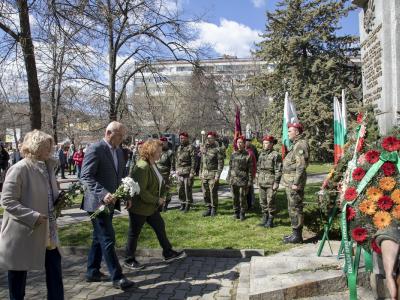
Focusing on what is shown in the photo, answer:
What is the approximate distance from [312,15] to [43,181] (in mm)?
30333

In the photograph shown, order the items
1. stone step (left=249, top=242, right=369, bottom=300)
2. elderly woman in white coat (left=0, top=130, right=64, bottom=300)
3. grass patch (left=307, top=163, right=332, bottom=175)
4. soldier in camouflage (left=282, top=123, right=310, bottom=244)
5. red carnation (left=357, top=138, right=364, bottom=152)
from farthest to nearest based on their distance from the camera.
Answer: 1. grass patch (left=307, top=163, right=332, bottom=175)
2. soldier in camouflage (left=282, top=123, right=310, bottom=244)
3. red carnation (left=357, top=138, right=364, bottom=152)
4. stone step (left=249, top=242, right=369, bottom=300)
5. elderly woman in white coat (left=0, top=130, right=64, bottom=300)

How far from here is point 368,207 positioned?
4.10 meters

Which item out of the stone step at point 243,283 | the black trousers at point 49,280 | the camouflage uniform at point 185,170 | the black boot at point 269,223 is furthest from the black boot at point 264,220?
the black trousers at point 49,280

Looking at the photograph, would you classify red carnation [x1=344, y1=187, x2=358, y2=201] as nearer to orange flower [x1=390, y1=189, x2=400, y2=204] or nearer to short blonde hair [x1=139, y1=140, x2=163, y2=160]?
orange flower [x1=390, y1=189, x2=400, y2=204]

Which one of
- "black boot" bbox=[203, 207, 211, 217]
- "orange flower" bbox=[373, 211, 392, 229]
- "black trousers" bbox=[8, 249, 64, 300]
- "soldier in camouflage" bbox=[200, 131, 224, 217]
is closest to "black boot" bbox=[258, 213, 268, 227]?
"soldier in camouflage" bbox=[200, 131, 224, 217]

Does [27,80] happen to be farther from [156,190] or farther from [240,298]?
[240,298]

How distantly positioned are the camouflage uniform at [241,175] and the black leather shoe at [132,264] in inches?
144

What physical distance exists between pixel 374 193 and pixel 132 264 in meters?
3.46

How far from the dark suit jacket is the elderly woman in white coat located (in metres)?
0.85

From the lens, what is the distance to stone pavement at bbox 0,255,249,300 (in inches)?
196

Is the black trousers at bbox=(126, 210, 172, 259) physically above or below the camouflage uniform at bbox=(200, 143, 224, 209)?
below

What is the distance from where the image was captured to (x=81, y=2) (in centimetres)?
801

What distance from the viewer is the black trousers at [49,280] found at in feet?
13.1

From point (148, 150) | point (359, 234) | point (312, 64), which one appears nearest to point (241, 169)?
point (148, 150)
